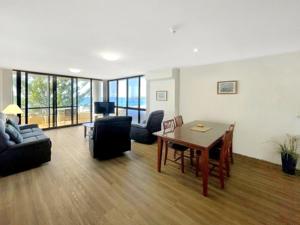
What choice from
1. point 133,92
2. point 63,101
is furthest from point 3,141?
point 133,92

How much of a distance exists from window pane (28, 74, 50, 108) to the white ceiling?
2951 mm

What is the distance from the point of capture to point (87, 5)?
171 cm

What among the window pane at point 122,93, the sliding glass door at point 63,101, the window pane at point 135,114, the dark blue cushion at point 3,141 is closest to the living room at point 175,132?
the dark blue cushion at point 3,141

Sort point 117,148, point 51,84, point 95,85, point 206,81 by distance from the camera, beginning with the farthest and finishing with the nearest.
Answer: point 95,85 → point 51,84 → point 206,81 → point 117,148

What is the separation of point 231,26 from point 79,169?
3.50m

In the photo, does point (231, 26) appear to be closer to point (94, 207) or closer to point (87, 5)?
point (87, 5)

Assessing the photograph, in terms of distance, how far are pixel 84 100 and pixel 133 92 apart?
100.0 inches

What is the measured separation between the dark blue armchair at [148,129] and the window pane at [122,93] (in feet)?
9.86

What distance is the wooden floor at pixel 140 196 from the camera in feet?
6.28

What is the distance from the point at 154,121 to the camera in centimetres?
480

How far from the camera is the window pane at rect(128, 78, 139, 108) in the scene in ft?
23.0

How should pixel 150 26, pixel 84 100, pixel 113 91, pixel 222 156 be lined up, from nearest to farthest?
pixel 150 26 → pixel 222 156 → pixel 84 100 → pixel 113 91

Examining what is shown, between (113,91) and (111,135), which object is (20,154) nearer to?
(111,135)

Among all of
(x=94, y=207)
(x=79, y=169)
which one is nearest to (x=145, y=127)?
(x=79, y=169)
